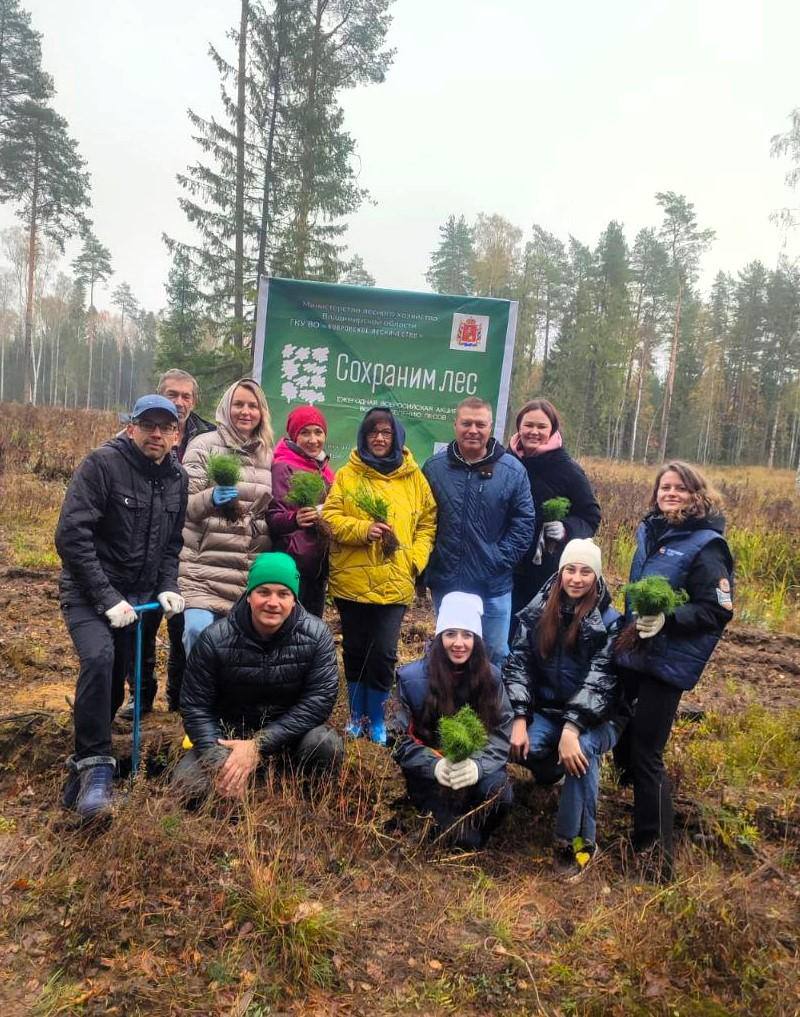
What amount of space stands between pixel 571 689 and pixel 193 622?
216 cm

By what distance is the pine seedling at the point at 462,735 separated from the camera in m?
3.09

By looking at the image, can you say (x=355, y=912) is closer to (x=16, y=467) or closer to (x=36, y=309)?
(x=16, y=467)

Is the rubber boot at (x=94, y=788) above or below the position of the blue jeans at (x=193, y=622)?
below

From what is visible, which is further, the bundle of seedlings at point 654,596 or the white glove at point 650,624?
the white glove at point 650,624

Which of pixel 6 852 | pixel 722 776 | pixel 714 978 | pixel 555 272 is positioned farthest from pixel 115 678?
pixel 555 272

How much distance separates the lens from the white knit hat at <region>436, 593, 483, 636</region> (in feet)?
11.5

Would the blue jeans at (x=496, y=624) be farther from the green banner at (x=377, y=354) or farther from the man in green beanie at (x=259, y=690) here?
the green banner at (x=377, y=354)

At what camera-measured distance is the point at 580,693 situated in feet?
11.3

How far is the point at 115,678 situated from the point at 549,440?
3.03m

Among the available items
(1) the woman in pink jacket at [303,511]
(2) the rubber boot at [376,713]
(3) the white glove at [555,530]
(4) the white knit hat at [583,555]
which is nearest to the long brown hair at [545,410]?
(3) the white glove at [555,530]

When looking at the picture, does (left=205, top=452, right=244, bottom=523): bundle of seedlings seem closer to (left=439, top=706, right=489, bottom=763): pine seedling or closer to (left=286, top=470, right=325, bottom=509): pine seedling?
(left=286, top=470, right=325, bottom=509): pine seedling

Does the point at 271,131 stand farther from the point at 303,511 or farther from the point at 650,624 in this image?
the point at 650,624

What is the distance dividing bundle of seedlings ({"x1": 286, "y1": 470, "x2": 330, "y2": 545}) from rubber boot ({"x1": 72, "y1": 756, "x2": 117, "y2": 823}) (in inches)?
64.0

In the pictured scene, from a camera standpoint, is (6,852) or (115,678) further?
(115,678)
